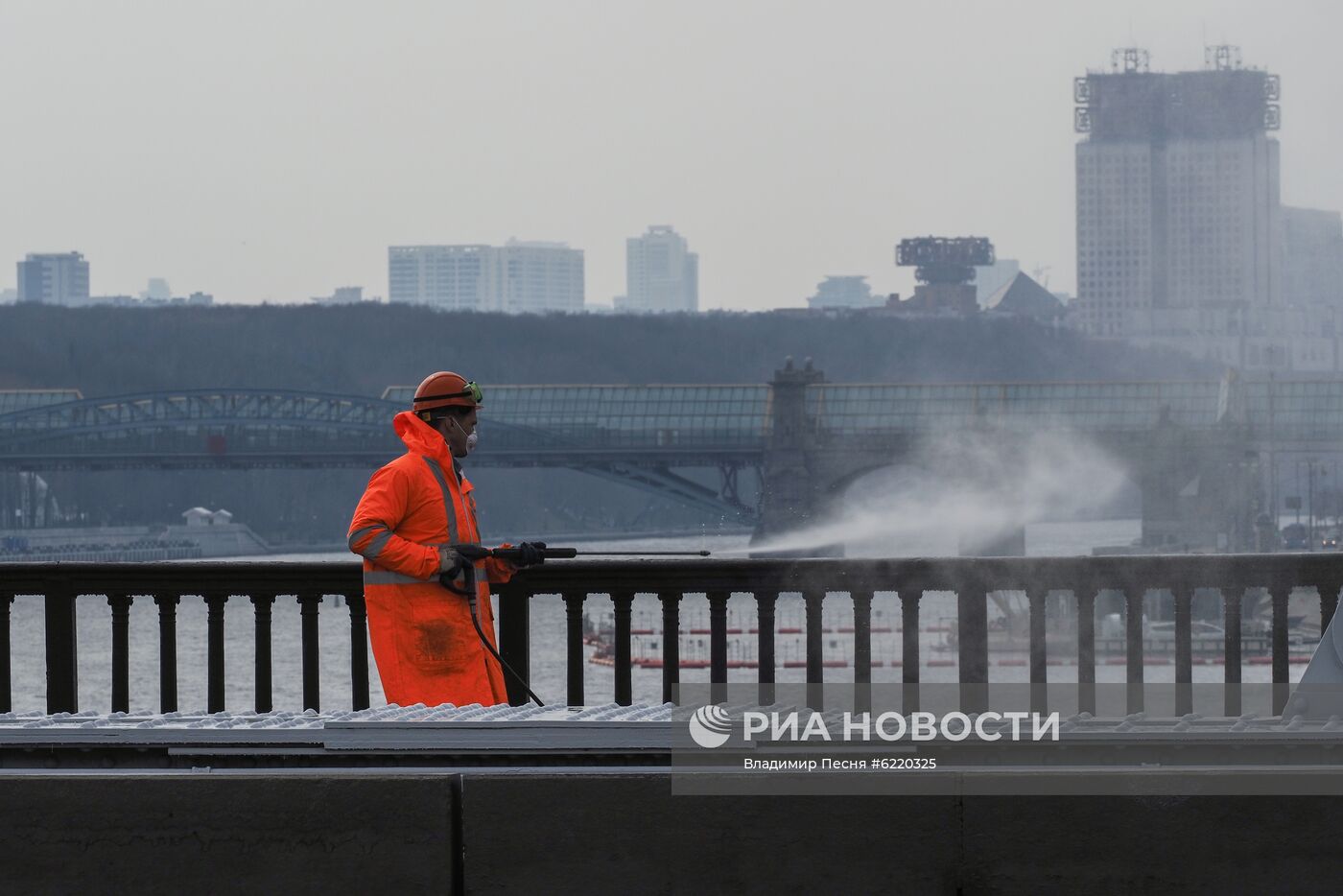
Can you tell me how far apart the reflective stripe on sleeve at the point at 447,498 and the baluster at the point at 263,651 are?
1.21m

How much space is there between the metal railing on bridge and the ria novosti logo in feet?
7.67

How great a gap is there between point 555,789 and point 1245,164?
6947 inches

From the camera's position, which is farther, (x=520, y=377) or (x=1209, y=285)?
(x=1209, y=285)

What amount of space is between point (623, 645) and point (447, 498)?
4.04ft

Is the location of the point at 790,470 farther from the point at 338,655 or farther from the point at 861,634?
the point at 861,634

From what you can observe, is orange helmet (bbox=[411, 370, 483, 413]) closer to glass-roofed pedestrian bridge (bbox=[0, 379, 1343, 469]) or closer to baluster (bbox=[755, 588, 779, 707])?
baluster (bbox=[755, 588, 779, 707])

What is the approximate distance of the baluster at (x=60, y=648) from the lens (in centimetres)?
759

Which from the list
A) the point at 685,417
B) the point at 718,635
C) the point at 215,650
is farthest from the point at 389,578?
the point at 685,417

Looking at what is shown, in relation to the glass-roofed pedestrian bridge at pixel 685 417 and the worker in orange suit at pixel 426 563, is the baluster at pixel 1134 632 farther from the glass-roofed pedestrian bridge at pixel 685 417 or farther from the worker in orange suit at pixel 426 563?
the glass-roofed pedestrian bridge at pixel 685 417

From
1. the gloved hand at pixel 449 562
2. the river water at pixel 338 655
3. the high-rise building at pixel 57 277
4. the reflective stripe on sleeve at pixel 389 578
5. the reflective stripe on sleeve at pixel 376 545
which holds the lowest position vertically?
the river water at pixel 338 655

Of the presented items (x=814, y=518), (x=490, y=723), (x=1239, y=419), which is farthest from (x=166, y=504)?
(x=490, y=723)

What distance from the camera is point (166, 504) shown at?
126500 mm

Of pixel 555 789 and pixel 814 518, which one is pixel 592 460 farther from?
pixel 555 789

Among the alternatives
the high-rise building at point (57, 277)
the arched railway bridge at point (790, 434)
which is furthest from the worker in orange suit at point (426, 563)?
the high-rise building at point (57, 277)
